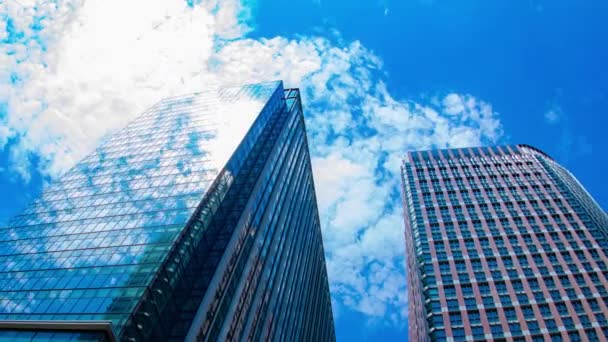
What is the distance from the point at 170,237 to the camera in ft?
164

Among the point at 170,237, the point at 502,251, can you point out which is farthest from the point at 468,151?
the point at 170,237

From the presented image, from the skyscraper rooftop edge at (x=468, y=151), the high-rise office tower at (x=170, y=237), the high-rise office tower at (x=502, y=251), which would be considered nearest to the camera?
the high-rise office tower at (x=170, y=237)

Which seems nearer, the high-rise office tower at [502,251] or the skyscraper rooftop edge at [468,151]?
the high-rise office tower at [502,251]

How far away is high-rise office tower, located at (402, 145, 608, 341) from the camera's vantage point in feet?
252

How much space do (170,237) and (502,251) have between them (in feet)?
216

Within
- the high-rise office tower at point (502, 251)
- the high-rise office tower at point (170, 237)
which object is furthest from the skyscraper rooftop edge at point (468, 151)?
the high-rise office tower at point (170, 237)

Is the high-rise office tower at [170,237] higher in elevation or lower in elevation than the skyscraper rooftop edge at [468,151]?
lower

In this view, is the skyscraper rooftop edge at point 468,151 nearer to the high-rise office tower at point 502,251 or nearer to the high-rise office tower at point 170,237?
the high-rise office tower at point 502,251

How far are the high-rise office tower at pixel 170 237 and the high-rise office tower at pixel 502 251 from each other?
28.0 m

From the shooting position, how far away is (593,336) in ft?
239

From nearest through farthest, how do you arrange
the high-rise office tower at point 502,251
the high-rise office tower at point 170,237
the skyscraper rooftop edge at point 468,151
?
the high-rise office tower at point 170,237 < the high-rise office tower at point 502,251 < the skyscraper rooftop edge at point 468,151

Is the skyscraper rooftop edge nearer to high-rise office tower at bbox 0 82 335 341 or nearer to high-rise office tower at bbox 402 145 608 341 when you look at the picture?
high-rise office tower at bbox 402 145 608 341

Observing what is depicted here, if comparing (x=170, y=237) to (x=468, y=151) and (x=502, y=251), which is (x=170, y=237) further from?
(x=468, y=151)

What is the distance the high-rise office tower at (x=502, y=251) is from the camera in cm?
7669
